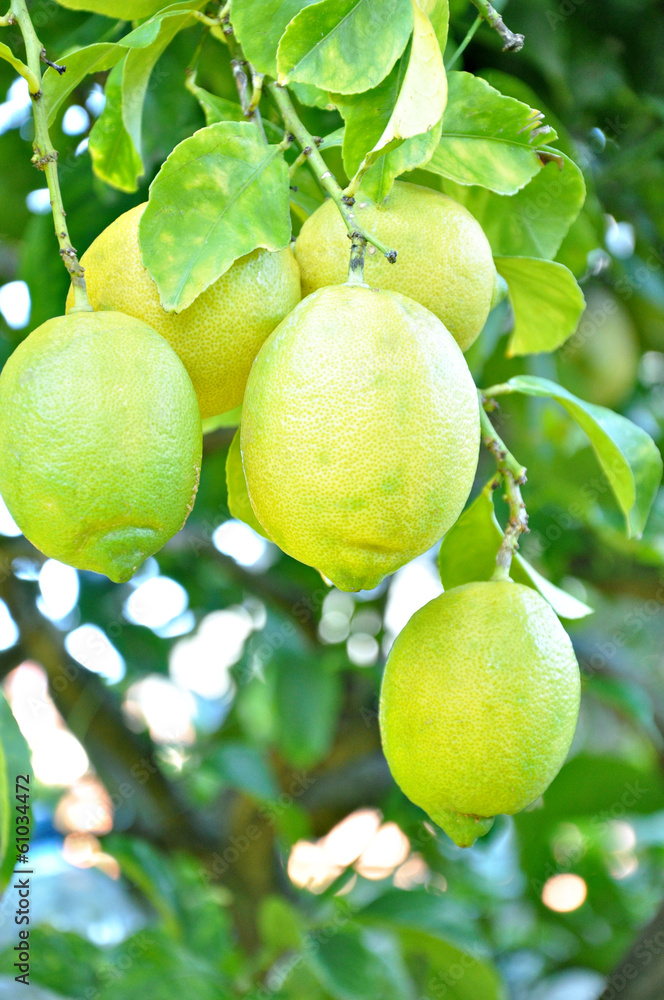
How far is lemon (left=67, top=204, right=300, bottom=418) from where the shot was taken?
0.52 m

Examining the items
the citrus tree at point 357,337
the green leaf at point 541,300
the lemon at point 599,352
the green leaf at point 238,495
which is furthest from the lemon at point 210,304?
the lemon at point 599,352

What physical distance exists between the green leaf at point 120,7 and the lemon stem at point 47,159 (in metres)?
0.10

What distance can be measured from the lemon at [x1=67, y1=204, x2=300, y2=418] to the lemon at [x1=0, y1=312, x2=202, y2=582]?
4 centimetres

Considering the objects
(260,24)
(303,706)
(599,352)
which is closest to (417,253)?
(260,24)

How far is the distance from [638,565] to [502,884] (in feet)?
3.58

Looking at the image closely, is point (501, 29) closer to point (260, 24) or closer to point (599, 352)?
point (260, 24)

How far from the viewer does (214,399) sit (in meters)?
0.56

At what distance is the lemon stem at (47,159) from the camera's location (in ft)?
1.63

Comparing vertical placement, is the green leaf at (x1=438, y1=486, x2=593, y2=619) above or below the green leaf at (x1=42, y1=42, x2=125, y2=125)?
below

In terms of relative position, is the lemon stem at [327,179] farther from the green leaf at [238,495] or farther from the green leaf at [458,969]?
the green leaf at [458,969]

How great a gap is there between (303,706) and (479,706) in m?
1.33

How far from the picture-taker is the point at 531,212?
69 cm

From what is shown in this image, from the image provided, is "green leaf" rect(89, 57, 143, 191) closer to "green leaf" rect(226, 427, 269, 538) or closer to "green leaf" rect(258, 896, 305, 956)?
"green leaf" rect(226, 427, 269, 538)

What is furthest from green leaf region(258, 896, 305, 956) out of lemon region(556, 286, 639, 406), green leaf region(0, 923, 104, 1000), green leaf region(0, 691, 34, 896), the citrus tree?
green leaf region(0, 691, 34, 896)
